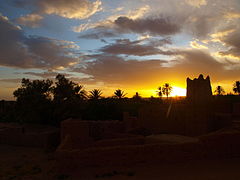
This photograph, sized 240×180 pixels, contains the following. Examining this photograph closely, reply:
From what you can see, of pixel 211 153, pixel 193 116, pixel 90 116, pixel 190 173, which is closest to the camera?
pixel 190 173

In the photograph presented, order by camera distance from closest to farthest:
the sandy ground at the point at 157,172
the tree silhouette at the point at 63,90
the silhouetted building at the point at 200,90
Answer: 1. the sandy ground at the point at 157,172
2. the silhouetted building at the point at 200,90
3. the tree silhouette at the point at 63,90

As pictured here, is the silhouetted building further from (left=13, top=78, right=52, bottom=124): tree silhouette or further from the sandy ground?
(left=13, top=78, right=52, bottom=124): tree silhouette

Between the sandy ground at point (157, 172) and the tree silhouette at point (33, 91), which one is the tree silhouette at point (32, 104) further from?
the sandy ground at point (157, 172)

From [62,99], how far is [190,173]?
21.2m

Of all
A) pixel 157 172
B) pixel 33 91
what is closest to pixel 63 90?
pixel 33 91

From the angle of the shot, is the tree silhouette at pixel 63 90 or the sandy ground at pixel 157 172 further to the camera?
the tree silhouette at pixel 63 90

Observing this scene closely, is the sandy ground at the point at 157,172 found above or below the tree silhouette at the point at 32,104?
below

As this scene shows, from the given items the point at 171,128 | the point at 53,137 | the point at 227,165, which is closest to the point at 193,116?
the point at 171,128

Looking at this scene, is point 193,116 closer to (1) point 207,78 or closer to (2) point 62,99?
(1) point 207,78

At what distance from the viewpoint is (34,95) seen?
90.8 feet

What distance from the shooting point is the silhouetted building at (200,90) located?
18.0 metres

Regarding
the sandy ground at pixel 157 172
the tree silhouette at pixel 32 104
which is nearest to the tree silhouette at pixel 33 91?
the tree silhouette at pixel 32 104

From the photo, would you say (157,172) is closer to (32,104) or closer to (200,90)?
(200,90)

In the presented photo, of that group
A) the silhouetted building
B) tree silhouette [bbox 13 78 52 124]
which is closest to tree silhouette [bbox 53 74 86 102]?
tree silhouette [bbox 13 78 52 124]
